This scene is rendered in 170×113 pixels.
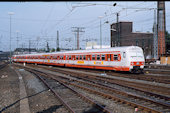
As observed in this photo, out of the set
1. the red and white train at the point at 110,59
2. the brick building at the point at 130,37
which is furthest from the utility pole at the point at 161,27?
the red and white train at the point at 110,59

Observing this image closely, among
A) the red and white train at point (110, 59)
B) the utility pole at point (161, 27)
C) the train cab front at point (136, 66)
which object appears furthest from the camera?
the utility pole at point (161, 27)

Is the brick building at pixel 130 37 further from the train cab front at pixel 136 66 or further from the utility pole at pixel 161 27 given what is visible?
the train cab front at pixel 136 66

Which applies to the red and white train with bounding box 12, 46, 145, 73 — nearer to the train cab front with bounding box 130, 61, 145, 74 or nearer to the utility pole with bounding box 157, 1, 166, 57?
the train cab front with bounding box 130, 61, 145, 74

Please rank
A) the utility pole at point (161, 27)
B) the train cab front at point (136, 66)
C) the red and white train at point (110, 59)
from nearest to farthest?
the train cab front at point (136, 66)
the red and white train at point (110, 59)
the utility pole at point (161, 27)

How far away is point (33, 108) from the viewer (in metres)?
8.24

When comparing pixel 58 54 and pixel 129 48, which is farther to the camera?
pixel 58 54

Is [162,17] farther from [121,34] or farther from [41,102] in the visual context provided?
[41,102]

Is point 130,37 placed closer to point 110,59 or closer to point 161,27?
point 161,27

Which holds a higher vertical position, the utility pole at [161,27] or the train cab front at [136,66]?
the utility pole at [161,27]

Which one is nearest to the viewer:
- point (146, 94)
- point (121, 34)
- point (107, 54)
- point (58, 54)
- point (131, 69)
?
point (146, 94)

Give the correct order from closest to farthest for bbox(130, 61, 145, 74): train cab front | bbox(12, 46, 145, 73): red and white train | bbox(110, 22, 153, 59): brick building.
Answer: bbox(130, 61, 145, 74): train cab front
bbox(12, 46, 145, 73): red and white train
bbox(110, 22, 153, 59): brick building

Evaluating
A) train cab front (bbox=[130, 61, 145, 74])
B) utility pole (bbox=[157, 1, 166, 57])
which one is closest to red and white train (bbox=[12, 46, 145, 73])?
train cab front (bbox=[130, 61, 145, 74])

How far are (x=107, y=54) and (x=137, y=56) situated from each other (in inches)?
131

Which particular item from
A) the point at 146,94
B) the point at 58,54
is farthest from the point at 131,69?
the point at 58,54
